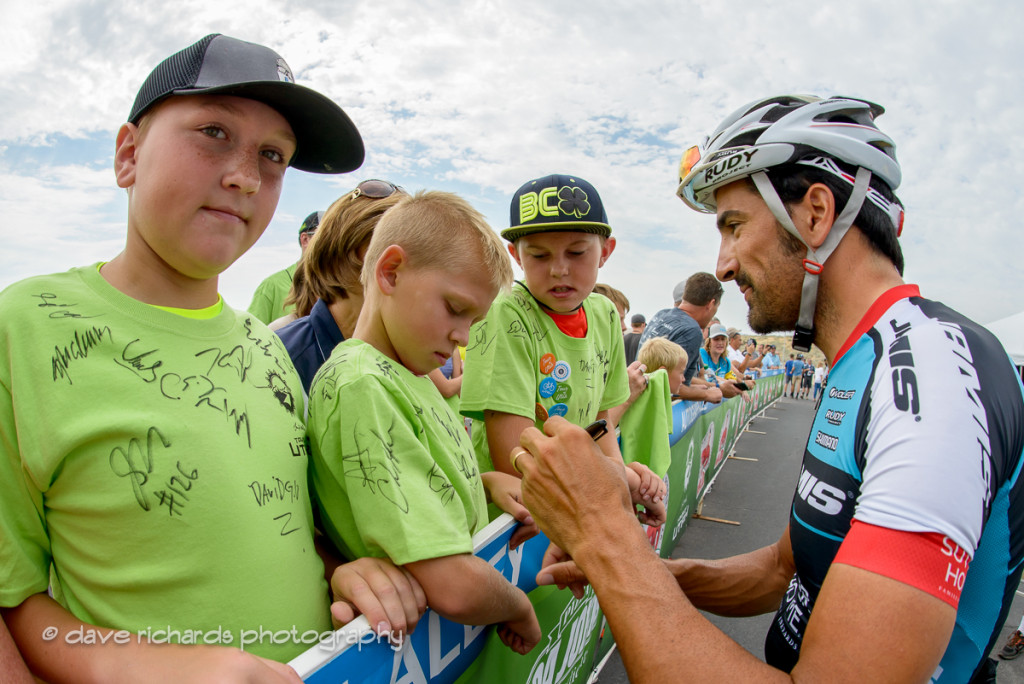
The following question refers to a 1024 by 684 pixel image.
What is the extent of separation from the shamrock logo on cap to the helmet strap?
2.46ft

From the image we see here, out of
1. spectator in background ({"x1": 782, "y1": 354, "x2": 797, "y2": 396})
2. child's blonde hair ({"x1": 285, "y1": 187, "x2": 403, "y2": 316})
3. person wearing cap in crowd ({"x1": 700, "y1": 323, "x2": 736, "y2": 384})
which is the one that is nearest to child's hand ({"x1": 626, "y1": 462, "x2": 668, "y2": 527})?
child's blonde hair ({"x1": 285, "y1": 187, "x2": 403, "y2": 316})

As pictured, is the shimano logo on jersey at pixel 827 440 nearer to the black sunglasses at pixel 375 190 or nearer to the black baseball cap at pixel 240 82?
the black baseball cap at pixel 240 82

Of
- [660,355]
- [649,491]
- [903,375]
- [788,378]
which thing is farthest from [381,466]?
[788,378]

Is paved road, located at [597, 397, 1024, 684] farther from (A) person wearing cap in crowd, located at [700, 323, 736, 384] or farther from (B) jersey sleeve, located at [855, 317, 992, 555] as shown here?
(B) jersey sleeve, located at [855, 317, 992, 555]

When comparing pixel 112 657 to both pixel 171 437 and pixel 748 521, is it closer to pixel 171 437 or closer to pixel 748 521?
pixel 171 437

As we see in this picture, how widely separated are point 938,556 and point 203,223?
5.52 feet

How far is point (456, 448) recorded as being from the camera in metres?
1.58

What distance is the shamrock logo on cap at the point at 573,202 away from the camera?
2414mm

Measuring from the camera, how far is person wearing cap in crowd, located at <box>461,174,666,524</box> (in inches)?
89.3

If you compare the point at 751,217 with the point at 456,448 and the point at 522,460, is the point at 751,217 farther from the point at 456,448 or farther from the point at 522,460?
the point at 456,448

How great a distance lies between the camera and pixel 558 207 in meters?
2.41

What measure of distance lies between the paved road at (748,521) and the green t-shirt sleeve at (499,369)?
2.48 m

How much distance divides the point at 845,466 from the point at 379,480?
1210 millimetres

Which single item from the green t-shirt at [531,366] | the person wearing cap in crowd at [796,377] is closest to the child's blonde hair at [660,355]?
the green t-shirt at [531,366]
